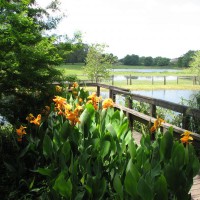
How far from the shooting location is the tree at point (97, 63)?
30.7m

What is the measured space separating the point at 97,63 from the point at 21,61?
2773 centimetres

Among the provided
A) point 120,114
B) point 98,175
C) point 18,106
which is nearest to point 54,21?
point 18,106

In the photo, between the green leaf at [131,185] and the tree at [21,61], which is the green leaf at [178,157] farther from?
the tree at [21,61]

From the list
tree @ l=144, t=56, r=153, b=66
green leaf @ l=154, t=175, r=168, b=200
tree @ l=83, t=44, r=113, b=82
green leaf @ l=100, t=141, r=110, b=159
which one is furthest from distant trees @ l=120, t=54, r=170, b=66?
green leaf @ l=154, t=175, r=168, b=200

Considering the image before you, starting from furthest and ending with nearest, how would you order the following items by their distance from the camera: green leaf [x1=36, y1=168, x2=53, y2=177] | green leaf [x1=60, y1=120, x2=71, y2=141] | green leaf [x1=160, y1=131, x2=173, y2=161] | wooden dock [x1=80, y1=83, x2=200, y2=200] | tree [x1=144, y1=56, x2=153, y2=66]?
tree [x1=144, y1=56, x2=153, y2=66]
wooden dock [x1=80, y1=83, x2=200, y2=200]
green leaf [x1=60, y1=120, x2=71, y2=141]
green leaf [x1=36, y1=168, x2=53, y2=177]
green leaf [x1=160, y1=131, x2=173, y2=161]

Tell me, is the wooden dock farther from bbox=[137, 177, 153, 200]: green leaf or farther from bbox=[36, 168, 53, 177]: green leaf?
bbox=[137, 177, 153, 200]: green leaf

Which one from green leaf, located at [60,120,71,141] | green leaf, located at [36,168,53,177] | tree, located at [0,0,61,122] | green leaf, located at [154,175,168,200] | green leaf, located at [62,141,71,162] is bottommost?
green leaf, located at [36,168,53,177]

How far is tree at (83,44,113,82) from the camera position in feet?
101

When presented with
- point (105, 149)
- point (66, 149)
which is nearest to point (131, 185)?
point (105, 149)

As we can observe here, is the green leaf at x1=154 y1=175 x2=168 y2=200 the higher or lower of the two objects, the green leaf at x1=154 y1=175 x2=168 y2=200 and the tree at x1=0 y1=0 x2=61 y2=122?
the lower

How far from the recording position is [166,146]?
7.22 feet

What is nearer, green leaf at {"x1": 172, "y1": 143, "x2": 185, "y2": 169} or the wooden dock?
green leaf at {"x1": 172, "y1": 143, "x2": 185, "y2": 169}

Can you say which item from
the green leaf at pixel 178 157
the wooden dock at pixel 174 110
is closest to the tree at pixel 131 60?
the wooden dock at pixel 174 110

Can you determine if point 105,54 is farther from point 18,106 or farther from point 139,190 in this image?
point 139,190
